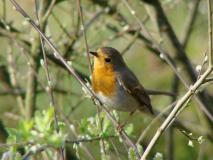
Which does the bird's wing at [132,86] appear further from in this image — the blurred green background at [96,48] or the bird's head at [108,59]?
the blurred green background at [96,48]

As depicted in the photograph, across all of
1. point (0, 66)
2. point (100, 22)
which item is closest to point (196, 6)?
point (100, 22)

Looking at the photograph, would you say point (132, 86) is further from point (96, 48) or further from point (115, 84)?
point (96, 48)

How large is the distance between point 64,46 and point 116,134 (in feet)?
7.40

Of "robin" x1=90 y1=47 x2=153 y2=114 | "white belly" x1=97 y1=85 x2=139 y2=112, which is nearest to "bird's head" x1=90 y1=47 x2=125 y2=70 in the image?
"robin" x1=90 y1=47 x2=153 y2=114

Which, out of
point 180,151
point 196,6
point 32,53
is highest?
point 32,53

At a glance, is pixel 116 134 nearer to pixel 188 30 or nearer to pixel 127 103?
pixel 127 103

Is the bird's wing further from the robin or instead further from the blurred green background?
the blurred green background

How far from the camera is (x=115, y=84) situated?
16.8ft

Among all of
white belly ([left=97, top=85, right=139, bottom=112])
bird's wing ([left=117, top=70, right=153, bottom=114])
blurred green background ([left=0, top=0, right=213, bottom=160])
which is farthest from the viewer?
blurred green background ([left=0, top=0, right=213, bottom=160])

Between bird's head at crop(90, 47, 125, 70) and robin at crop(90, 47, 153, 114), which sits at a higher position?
bird's head at crop(90, 47, 125, 70)

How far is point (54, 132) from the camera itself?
2701mm

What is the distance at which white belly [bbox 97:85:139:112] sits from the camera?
503 centimetres

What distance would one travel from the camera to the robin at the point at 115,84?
504 cm

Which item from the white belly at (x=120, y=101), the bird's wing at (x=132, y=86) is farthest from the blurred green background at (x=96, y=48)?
the bird's wing at (x=132, y=86)
